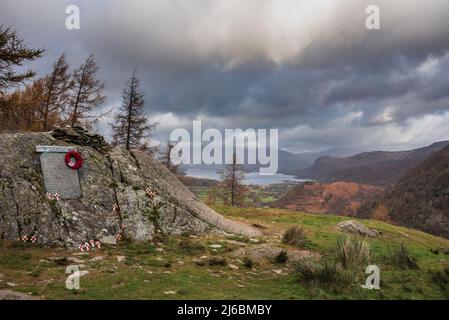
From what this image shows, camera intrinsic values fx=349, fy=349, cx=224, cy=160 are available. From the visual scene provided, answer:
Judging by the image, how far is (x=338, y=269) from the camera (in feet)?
37.5

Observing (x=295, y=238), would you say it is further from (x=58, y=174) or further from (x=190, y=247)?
(x=58, y=174)

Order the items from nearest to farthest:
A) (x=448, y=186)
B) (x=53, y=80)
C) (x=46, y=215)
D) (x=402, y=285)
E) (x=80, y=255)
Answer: (x=402, y=285) → (x=80, y=255) → (x=46, y=215) → (x=53, y=80) → (x=448, y=186)

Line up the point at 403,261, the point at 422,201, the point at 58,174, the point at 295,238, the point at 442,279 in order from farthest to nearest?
the point at 422,201 → the point at 295,238 → the point at 58,174 → the point at 403,261 → the point at 442,279

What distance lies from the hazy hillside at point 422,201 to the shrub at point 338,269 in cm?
11156

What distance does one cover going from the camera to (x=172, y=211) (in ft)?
66.8

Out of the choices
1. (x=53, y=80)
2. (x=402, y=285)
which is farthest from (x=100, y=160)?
(x=53, y=80)

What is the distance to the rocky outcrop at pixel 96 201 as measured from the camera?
15.8 metres

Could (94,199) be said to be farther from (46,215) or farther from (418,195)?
(418,195)

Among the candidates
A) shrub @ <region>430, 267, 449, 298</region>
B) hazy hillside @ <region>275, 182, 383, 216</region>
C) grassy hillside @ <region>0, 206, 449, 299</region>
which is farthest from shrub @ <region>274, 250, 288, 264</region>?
hazy hillside @ <region>275, 182, 383, 216</region>

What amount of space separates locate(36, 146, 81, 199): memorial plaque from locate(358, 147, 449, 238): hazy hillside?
116 meters

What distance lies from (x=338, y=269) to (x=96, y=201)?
12.4 meters

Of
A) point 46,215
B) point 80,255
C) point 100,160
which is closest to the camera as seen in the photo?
point 80,255

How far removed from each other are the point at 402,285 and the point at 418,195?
484 ft

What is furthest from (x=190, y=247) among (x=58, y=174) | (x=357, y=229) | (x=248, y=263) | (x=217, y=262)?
(x=357, y=229)
